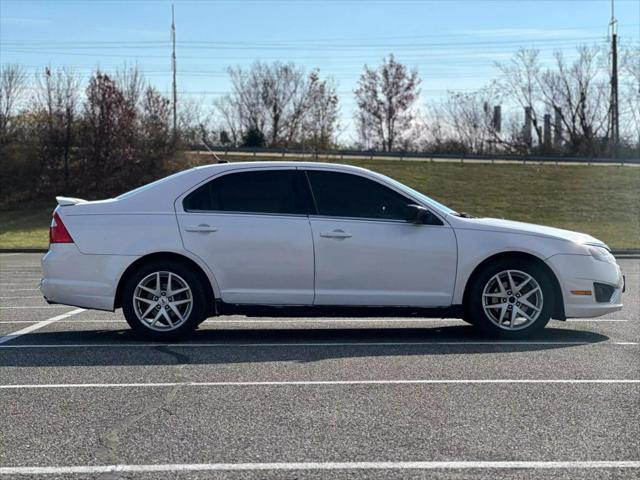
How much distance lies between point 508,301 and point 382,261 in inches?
49.8

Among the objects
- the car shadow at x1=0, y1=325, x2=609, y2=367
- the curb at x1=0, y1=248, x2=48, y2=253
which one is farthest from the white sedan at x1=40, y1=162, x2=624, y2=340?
the curb at x1=0, y1=248, x2=48, y2=253

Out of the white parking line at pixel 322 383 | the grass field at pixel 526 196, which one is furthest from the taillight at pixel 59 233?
the grass field at pixel 526 196

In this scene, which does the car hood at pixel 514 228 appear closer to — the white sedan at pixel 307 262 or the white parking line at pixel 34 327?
the white sedan at pixel 307 262

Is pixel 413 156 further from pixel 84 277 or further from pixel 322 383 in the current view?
pixel 322 383

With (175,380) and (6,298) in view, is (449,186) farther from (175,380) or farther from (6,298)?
(175,380)

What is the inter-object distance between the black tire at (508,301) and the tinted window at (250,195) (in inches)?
69.8

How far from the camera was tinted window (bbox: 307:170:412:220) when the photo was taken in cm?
804

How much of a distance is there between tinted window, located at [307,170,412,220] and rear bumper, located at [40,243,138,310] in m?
1.88

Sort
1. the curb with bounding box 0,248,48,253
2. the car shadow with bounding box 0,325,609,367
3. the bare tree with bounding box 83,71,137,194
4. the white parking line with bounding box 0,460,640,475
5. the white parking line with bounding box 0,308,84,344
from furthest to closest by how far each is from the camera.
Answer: the bare tree with bounding box 83,71,137,194
the curb with bounding box 0,248,48,253
the white parking line with bounding box 0,308,84,344
the car shadow with bounding box 0,325,609,367
the white parking line with bounding box 0,460,640,475

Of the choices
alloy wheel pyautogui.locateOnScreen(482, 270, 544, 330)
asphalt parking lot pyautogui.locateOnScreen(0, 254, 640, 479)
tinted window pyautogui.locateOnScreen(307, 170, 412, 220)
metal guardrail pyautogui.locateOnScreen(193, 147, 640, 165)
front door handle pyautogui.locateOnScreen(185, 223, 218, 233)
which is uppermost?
metal guardrail pyautogui.locateOnScreen(193, 147, 640, 165)

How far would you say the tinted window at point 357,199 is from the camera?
804 cm

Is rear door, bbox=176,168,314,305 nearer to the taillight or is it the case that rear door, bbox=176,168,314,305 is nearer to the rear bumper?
the rear bumper

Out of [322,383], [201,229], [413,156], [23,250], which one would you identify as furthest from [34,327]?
[413,156]

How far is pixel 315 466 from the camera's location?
4.27 metres
